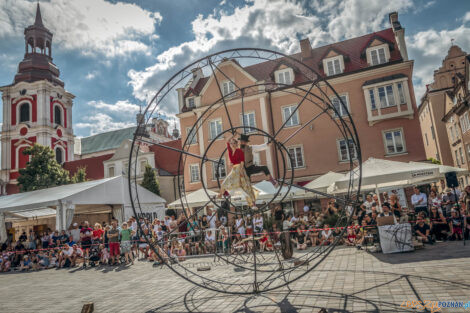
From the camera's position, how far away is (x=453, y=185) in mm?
9539

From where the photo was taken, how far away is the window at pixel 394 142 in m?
21.1

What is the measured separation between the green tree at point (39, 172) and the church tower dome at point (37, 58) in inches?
520

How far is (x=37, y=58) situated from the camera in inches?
1571

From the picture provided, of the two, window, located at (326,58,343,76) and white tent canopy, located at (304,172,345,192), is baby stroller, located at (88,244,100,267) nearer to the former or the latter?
white tent canopy, located at (304,172,345,192)

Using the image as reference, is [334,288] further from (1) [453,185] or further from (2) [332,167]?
(2) [332,167]

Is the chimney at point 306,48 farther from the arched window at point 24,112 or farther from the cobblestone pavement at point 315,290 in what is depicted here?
the arched window at point 24,112

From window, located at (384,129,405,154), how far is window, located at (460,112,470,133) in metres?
10.9

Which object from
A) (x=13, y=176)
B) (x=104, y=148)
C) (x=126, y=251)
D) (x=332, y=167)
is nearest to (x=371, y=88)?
(x=332, y=167)

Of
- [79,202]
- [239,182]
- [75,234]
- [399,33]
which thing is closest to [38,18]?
[79,202]

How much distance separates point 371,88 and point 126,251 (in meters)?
18.2

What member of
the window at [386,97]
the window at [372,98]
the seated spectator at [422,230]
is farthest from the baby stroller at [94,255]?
the window at [386,97]

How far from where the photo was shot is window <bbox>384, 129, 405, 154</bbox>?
21.1 m

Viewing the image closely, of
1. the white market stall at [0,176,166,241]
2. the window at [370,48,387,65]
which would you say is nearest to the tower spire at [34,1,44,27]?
the white market stall at [0,176,166,241]

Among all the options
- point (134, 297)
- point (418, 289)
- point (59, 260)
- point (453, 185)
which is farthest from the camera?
point (59, 260)
